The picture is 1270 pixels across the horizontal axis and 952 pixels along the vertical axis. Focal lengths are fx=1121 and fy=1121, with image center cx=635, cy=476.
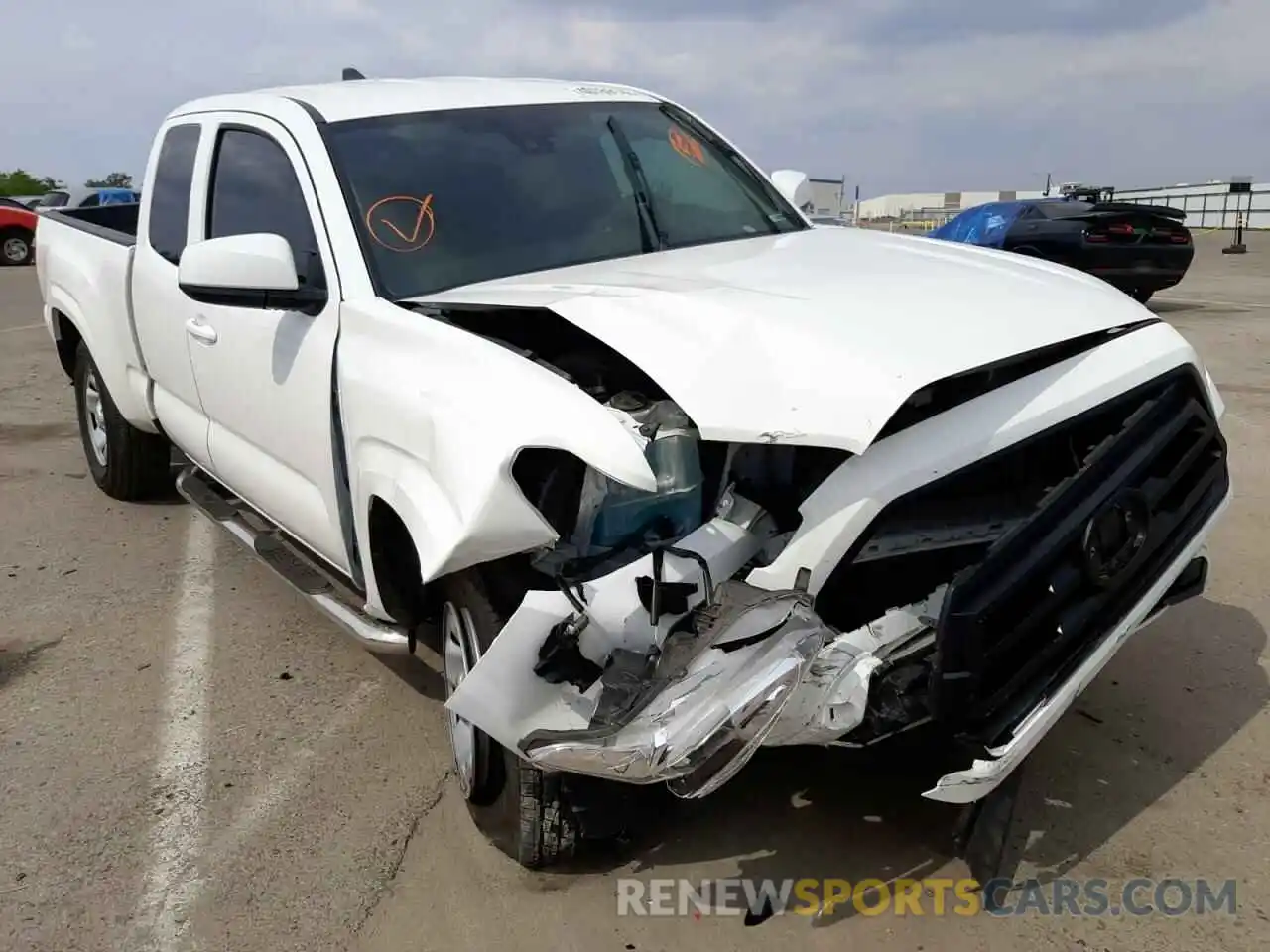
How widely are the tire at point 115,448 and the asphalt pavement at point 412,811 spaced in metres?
1.43

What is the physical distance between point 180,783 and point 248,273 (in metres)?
1.53

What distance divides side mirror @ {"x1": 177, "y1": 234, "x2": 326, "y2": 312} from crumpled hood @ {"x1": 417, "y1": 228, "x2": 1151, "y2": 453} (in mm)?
409

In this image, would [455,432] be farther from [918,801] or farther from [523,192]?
[918,801]

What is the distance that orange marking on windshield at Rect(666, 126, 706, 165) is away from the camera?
13.9 feet

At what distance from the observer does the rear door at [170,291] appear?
4.43 m

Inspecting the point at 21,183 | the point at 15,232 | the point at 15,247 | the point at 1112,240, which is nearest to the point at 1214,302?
the point at 1112,240

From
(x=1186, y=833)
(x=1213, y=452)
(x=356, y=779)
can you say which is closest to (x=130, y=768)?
(x=356, y=779)

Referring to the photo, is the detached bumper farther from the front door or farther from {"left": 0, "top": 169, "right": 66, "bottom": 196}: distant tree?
{"left": 0, "top": 169, "right": 66, "bottom": 196}: distant tree

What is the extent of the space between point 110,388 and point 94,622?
1379 millimetres

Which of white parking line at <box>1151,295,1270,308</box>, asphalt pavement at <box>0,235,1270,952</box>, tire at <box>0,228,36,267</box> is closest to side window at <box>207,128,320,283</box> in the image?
asphalt pavement at <box>0,235,1270,952</box>

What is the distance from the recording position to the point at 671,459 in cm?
246

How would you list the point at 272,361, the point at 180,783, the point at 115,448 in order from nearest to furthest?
the point at 180,783, the point at 272,361, the point at 115,448

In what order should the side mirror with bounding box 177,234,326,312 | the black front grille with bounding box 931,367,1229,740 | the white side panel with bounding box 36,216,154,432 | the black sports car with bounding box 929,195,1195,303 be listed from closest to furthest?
the black front grille with bounding box 931,367,1229,740 → the side mirror with bounding box 177,234,326,312 → the white side panel with bounding box 36,216,154,432 → the black sports car with bounding box 929,195,1195,303

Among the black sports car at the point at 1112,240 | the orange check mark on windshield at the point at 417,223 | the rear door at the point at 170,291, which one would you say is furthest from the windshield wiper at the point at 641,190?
the black sports car at the point at 1112,240
